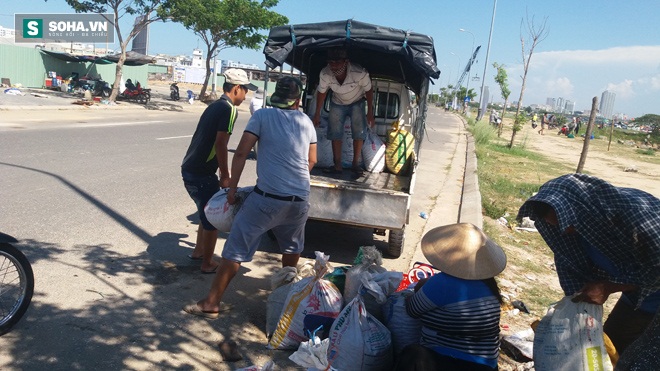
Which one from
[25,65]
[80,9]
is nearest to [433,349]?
[80,9]

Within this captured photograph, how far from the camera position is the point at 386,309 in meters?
3.82

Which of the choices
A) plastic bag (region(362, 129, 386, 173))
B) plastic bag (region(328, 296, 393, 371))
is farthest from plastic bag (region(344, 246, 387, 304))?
plastic bag (region(362, 129, 386, 173))

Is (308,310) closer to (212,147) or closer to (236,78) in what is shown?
(212,147)

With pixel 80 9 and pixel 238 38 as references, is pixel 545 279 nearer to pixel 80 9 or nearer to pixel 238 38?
pixel 80 9

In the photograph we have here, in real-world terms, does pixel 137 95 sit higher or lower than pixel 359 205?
lower

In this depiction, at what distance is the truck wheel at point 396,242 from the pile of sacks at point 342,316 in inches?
74.8

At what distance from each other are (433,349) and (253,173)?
8.72m

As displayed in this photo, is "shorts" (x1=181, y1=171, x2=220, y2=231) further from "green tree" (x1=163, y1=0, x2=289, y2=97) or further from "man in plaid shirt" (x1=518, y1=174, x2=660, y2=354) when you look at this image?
"green tree" (x1=163, y1=0, x2=289, y2=97)

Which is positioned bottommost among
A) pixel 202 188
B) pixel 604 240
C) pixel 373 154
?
pixel 202 188

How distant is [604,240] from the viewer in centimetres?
282

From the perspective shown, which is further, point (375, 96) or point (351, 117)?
point (375, 96)

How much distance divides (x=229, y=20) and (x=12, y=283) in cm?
2937

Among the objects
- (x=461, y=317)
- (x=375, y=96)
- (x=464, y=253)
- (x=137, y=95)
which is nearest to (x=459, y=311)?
(x=461, y=317)

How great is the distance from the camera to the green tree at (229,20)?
99.0 feet
